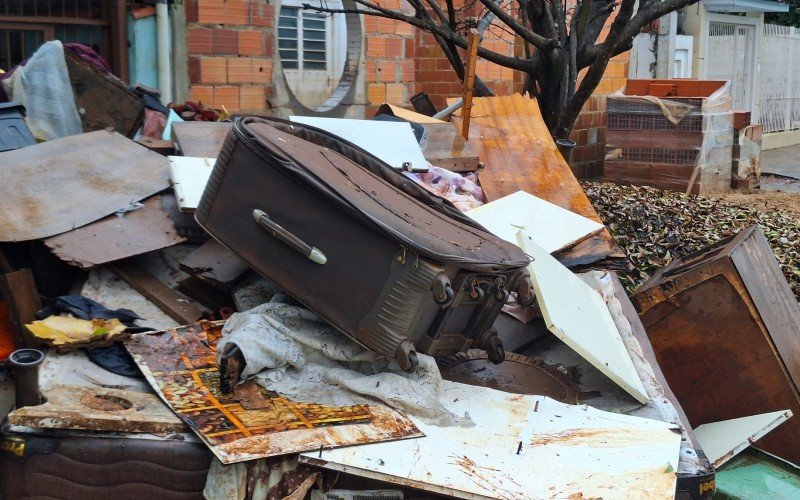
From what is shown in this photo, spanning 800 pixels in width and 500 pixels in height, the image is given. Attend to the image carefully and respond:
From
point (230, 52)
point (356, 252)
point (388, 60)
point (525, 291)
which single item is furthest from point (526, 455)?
point (388, 60)

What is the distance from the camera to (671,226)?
6.77 m

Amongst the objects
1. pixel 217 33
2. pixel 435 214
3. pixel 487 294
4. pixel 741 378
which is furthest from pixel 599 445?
pixel 217 33

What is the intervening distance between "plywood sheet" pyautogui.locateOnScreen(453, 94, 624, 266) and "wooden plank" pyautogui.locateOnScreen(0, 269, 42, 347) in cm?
263

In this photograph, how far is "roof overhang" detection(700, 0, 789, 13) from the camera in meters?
15.9

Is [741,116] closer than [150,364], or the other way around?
[150,364]

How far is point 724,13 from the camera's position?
17.2 m

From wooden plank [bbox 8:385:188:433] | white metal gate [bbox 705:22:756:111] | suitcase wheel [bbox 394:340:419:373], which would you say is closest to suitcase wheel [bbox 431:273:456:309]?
suitcase wheel [bbox 394:340:419:373]

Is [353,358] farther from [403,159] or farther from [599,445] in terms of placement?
[403,159]

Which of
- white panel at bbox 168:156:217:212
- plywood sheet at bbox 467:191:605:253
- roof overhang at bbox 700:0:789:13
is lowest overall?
plywood sheet at bbox 467:191:605:253

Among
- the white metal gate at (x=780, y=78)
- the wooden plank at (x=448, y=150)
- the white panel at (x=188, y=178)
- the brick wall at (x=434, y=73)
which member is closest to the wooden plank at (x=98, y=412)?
the white panel at (x=188, y=178)

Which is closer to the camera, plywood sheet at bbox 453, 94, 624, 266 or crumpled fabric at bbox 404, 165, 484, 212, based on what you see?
plywood sheet at bbox 453, 94, 624, 266

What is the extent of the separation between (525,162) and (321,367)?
9.84ft

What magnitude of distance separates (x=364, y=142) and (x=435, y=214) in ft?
4.55

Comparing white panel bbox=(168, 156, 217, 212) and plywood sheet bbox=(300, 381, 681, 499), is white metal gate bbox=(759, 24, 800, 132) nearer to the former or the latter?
white panel bbox=(168, 156, 217, 212)
